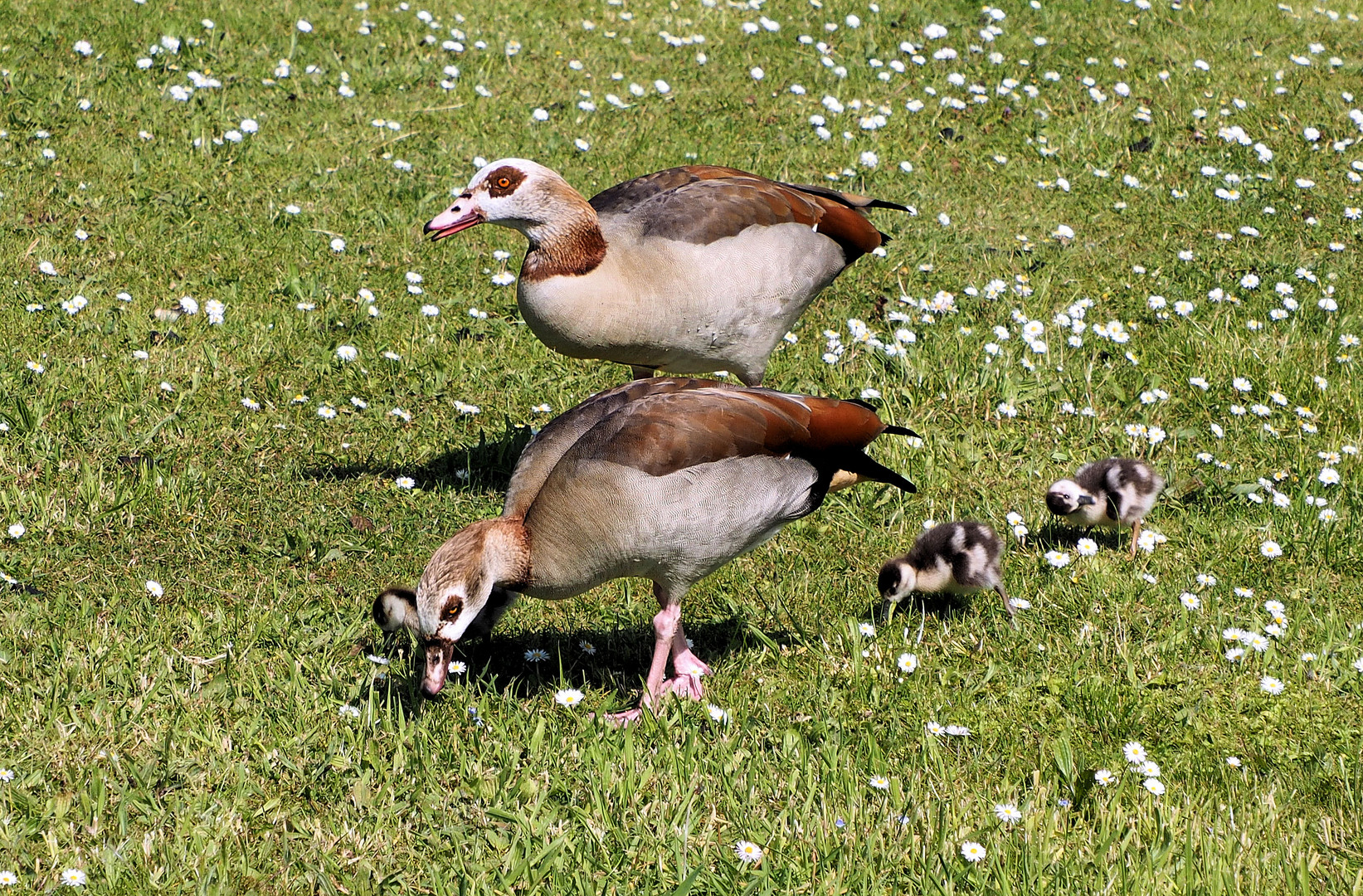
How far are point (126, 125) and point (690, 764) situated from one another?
6754mm

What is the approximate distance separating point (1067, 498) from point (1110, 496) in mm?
179

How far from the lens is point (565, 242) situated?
6.17 m

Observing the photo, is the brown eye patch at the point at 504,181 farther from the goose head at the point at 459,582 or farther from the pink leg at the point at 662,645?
the pink leg at the point at 662,645

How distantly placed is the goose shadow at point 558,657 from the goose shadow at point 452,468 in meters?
1.05

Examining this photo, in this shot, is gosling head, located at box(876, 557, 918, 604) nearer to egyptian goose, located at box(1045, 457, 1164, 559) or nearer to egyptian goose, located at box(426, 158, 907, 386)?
egyptian goose, located at box(1045, 457, 1164, 559)

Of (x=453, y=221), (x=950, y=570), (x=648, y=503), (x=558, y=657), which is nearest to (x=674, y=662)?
(x=558, y=657)

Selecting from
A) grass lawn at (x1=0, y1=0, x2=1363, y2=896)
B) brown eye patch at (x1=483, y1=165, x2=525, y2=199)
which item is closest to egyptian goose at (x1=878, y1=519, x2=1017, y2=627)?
grass lawn at (x1=0, y1=0, x2=1363, y2=896)

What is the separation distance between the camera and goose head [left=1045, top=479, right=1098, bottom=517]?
227 inches

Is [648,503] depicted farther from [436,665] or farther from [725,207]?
[725,207]

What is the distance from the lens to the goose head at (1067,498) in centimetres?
575

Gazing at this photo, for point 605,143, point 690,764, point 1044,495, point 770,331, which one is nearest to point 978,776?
point 690,764

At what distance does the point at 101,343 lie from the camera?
6.78 m

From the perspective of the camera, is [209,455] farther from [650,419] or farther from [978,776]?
[978,776]

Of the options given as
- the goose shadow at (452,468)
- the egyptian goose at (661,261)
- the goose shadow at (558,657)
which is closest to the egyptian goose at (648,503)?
the goose shadow at (558,657)
